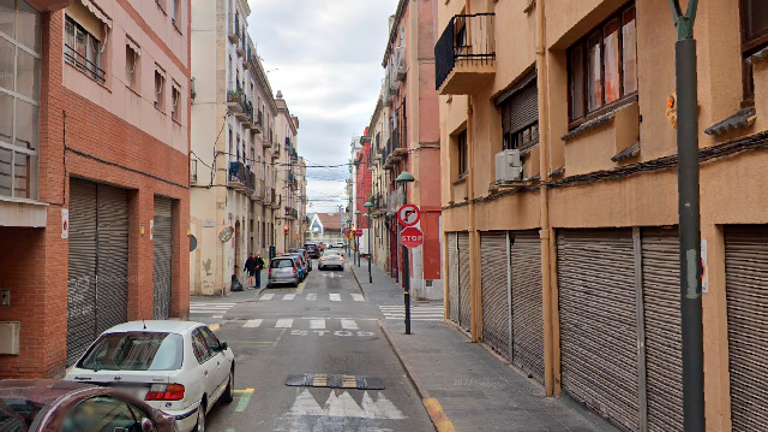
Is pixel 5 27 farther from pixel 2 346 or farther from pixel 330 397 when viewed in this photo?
pixel 330 397

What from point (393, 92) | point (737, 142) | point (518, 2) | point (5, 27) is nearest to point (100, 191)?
point (5, 27)

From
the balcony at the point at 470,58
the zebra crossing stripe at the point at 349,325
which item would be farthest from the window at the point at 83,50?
the zebra crossing stripe at the point at 349,325

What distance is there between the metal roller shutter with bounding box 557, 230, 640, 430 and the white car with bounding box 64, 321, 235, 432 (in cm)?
512

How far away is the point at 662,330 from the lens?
21.8 ft

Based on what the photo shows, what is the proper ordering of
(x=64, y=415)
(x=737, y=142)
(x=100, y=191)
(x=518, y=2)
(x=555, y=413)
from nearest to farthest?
1. (x=64, y=415)
2. (x=737, y=142)
3. (x=555, y=413)
4. (x=518, y=2)
5. (x=100, y=191)

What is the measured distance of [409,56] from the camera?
29.3 meters

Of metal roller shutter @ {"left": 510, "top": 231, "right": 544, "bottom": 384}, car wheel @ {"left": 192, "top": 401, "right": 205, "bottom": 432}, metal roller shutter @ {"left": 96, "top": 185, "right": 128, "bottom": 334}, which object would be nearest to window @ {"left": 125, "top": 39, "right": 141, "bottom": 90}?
metal roller shutter @ {"left": 96, "top": 185, "right": 128, "bottom": 334}

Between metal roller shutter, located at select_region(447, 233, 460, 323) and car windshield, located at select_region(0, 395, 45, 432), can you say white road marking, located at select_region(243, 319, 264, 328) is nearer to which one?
metal roller shutter, located at select_region(447, 233, 460, 323)

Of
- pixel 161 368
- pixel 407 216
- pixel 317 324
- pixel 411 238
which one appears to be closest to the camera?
pixel 161 368

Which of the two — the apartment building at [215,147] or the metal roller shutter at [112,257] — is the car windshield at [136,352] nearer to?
the metal roller shutter at [112,257]

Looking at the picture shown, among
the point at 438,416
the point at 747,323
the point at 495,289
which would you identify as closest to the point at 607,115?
the point at 747,323

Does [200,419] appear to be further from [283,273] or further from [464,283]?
[283,273]

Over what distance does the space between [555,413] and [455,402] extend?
149 centimetres

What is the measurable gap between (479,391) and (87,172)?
818 cm
